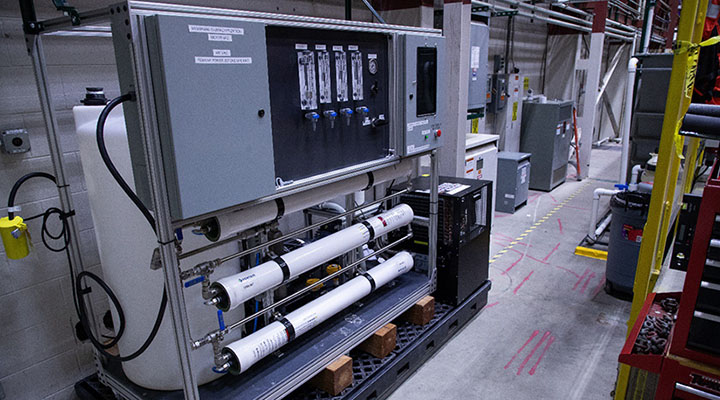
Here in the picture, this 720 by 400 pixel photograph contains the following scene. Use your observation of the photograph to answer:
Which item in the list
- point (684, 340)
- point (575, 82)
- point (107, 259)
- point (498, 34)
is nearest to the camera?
point (684, 340)

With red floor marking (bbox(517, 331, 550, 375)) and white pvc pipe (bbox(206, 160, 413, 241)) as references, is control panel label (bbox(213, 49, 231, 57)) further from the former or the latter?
red floor marking (bbox(517, 331, 550, 375))

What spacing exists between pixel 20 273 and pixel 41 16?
1233 mm

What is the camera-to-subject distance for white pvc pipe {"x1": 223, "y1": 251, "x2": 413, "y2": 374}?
1.90 meters

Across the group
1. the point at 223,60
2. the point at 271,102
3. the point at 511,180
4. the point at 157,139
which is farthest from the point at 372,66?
the point at 511,180

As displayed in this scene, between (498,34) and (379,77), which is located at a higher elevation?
(498,34)

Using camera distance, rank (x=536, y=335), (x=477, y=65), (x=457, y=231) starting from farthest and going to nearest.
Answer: (x=477, y=65), (x=536, y=335), (x=457, y=231)

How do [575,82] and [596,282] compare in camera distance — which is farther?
[575,82]

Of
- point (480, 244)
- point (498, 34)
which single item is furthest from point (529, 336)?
point (498, 34)

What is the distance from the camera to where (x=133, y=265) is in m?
1.90

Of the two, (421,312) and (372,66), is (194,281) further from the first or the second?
(421,312)

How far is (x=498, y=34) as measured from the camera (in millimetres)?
6539

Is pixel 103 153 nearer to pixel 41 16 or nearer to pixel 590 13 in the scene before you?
pixel 41 16

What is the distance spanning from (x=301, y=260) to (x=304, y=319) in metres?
0.29

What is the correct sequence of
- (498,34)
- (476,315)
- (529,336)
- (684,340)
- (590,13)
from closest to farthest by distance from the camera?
(684,340) < (529,336) < (476,315) < (498,34) < (590,13)
